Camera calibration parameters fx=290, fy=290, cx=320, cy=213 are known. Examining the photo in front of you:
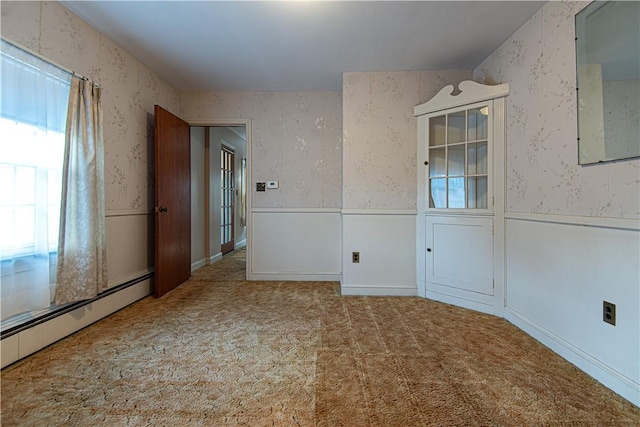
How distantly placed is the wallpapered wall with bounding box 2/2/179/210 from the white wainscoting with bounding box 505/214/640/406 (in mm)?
3355

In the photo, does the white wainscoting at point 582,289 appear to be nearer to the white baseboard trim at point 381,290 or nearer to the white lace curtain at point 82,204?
the white baseboard trim at point 381,290

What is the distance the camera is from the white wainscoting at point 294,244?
3.62m

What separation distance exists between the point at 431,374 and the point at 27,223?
8.30 ft

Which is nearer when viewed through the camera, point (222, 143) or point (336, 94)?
point (336, 94)

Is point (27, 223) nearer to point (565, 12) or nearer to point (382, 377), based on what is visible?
point (382, 377)

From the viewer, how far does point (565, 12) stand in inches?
71.1

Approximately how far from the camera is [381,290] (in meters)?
3.02

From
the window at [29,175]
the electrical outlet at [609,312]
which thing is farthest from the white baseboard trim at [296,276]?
the electrical outlet at [609,312]

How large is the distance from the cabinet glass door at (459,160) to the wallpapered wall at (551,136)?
0.24 metres

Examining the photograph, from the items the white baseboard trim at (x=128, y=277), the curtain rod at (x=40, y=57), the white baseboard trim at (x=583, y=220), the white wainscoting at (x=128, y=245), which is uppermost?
the curtain rod at (x=40, y=57)

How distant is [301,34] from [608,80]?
6.56 ft

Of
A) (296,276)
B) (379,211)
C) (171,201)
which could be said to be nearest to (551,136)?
(379,211)

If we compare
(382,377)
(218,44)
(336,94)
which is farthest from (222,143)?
(382,377)

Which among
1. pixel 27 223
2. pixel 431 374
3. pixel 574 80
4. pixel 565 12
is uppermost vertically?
pixel 565 12
